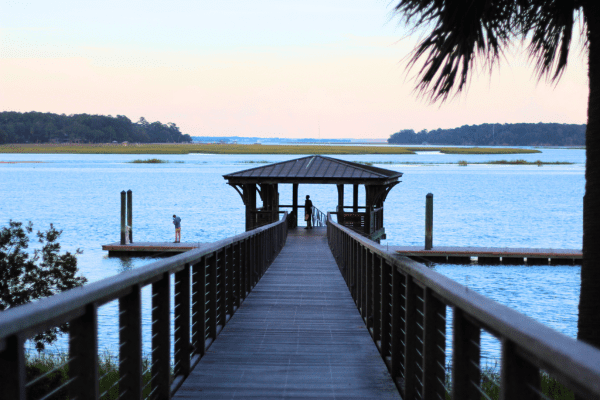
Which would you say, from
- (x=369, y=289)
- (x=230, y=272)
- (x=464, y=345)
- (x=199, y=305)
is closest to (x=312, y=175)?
(x=230, y=272)

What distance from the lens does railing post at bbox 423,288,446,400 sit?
3531 millimetres

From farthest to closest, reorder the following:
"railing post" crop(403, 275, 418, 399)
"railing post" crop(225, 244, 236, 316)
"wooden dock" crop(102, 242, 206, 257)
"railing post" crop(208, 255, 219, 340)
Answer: "wooden dock" crop(102, 242, 206, 257)
"railing post" crop(225, 244, 236, 316)
"railing post" crop(208, 255, 219, 340)
"railing post" crop(403, 275, 418, 399)

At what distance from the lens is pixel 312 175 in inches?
966

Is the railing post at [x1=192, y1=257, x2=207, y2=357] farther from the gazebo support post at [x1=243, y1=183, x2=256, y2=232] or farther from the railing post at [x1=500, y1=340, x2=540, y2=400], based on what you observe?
the gazebo support post at [x1=243, y1=183, x2=256, y2=232]


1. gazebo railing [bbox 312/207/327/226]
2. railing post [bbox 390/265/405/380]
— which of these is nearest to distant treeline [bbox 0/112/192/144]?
gazebo railing [bbox 312/207/327/226]

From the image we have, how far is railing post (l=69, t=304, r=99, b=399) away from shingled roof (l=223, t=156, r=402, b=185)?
21339 mm

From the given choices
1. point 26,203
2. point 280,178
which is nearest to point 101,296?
point 280,178

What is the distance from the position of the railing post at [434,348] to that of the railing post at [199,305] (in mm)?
2239

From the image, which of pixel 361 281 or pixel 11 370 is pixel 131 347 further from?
pixel 361 281

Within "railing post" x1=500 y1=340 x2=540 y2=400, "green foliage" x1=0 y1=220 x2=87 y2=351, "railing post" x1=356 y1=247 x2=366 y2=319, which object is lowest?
"green foliage" x1=0 y1=220 x2=87 y2=351

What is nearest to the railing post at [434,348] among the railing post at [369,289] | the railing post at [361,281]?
the railing post at [369,289]

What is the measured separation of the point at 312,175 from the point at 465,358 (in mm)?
21714

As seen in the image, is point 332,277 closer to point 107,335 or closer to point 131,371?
point 107,335

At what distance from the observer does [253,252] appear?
31.8ft
